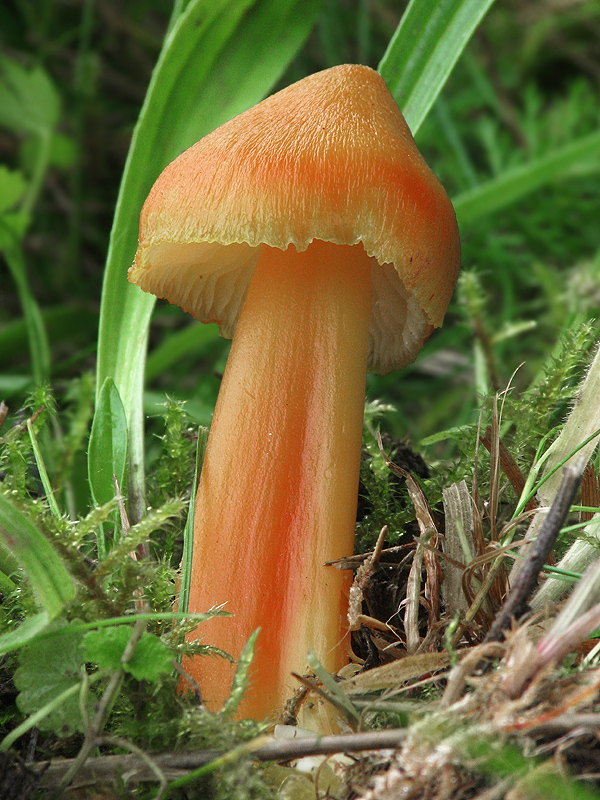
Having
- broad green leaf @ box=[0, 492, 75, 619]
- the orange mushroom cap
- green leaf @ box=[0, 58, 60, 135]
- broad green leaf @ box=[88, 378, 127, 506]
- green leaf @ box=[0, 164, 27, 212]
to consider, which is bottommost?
broad green leaf @ box=[0, 492, 75, 619]

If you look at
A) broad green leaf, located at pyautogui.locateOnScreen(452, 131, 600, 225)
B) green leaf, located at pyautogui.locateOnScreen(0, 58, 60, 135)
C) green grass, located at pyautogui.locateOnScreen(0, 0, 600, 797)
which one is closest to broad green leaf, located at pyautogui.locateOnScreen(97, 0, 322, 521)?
green grass, located at pyautogui.locateOnScreen(0, 0, 600, 797)

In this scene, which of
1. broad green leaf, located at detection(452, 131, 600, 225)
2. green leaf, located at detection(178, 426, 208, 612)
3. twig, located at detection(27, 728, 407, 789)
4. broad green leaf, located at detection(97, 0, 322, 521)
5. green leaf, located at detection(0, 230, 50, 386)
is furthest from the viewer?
broad green leaf, located at detection(452, 131, 600, 225)

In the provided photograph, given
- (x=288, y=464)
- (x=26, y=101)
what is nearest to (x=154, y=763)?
(x=288, y=464)

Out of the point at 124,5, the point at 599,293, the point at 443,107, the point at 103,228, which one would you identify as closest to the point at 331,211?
the point at 599,293

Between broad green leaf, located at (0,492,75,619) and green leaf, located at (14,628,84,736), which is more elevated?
broad green leaf, located at (0,492,75,619)

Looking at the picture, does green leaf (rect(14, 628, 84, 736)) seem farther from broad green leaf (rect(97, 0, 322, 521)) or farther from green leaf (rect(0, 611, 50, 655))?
broad green leaf (rect(97, 0, 322, 521))

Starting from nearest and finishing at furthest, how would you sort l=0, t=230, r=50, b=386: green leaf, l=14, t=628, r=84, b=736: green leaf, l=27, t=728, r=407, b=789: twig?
l=27, t=728, r=407, b=789: twig < l=14, t=628, r=84, b=736: green leaf < l=0, t=230, r=50, b=386: green leaf

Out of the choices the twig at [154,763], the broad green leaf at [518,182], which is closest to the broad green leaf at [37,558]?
the twig at [154,763]
